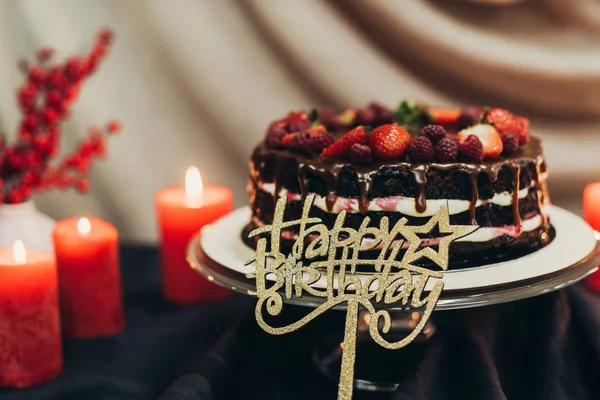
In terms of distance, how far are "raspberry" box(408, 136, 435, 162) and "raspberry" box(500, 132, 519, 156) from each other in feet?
0.60

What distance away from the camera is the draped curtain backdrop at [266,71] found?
7.16ft

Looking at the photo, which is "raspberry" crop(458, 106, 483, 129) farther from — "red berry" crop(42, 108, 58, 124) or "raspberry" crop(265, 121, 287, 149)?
"red berry" crop(42, 108, 58, 124)

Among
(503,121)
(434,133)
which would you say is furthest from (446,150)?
(503,121)

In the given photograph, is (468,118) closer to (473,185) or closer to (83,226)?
(473,185)

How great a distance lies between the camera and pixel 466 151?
1.37 meters

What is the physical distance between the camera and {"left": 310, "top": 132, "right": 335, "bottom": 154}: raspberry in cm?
144

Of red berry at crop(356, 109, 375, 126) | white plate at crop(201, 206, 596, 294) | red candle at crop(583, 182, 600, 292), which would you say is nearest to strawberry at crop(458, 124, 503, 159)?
white plate at crop(201, 206, 596, 294)

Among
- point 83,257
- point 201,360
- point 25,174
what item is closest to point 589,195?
point 201,360

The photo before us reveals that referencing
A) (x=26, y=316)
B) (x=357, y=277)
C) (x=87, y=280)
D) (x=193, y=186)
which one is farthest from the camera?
(x=193, y=186)

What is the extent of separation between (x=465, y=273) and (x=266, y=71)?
1.22 metres

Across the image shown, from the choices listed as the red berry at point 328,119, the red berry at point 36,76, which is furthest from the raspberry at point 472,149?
the red berry at point 36,76

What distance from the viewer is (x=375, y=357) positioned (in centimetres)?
152

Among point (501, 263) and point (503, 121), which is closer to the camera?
point (501, 263)

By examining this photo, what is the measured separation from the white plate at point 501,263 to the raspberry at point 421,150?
213 mm
